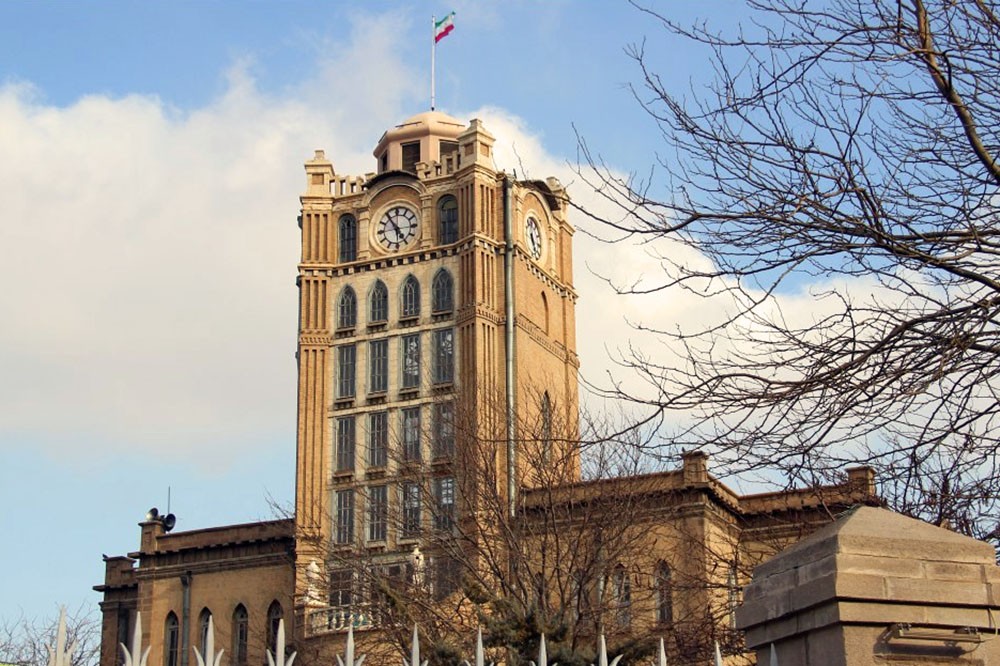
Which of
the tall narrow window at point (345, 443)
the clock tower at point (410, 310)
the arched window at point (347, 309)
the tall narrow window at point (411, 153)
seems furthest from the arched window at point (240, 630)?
the tall narrow window at point (411, 153)

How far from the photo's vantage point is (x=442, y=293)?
5347 centimetres

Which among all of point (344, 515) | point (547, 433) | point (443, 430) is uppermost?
Answer: point (443, 430)

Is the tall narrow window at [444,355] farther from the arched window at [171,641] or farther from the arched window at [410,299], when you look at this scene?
the arched window at [171,641]

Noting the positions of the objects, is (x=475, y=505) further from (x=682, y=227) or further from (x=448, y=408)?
(x=682, y=227)

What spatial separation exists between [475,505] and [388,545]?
1721 centimetres

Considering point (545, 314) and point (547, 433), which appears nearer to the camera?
point (547, 433)

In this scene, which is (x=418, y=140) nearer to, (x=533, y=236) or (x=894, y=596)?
(x=533, y=236)

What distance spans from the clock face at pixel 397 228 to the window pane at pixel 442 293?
2.12 metres

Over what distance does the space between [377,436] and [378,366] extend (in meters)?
2.61

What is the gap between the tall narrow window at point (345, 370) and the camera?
53625mm

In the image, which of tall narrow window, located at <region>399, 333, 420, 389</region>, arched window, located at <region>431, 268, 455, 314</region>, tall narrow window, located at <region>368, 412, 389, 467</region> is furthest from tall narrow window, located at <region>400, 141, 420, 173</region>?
tall narrow window, located at <region>368, 412, 389, 467</region>

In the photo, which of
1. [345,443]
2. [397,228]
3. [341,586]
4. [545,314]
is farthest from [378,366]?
[341,586]

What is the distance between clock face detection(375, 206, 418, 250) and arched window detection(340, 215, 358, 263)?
1009mm

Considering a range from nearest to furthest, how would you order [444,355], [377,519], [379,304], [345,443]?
[377,519] < [444,355] < [345,443] < [379,304]
